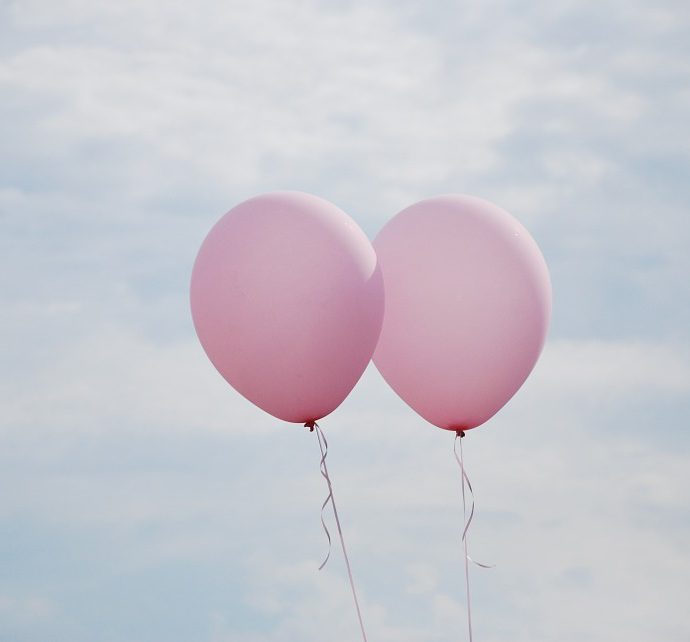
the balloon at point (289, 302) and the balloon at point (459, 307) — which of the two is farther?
the balloon at point (459, 307)

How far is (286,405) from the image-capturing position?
8.17 meters

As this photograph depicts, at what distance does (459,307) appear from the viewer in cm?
828

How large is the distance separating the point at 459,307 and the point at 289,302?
3.81 ft

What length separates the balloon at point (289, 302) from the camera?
7.87 metres

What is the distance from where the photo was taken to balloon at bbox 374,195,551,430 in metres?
8.31

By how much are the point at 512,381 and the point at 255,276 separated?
1.93 meters

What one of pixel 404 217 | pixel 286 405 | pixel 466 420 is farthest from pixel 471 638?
pixel 404 217

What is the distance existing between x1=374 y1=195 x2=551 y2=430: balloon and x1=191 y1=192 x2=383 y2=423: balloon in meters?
0.29

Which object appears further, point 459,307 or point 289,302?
point 459,307

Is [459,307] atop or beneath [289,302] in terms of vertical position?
beneath

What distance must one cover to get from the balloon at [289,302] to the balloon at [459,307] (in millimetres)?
291

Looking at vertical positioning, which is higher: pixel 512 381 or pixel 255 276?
pixel 255 276

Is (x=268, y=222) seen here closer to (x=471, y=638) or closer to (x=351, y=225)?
(x=351, y=225)

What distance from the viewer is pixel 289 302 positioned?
784 cm
